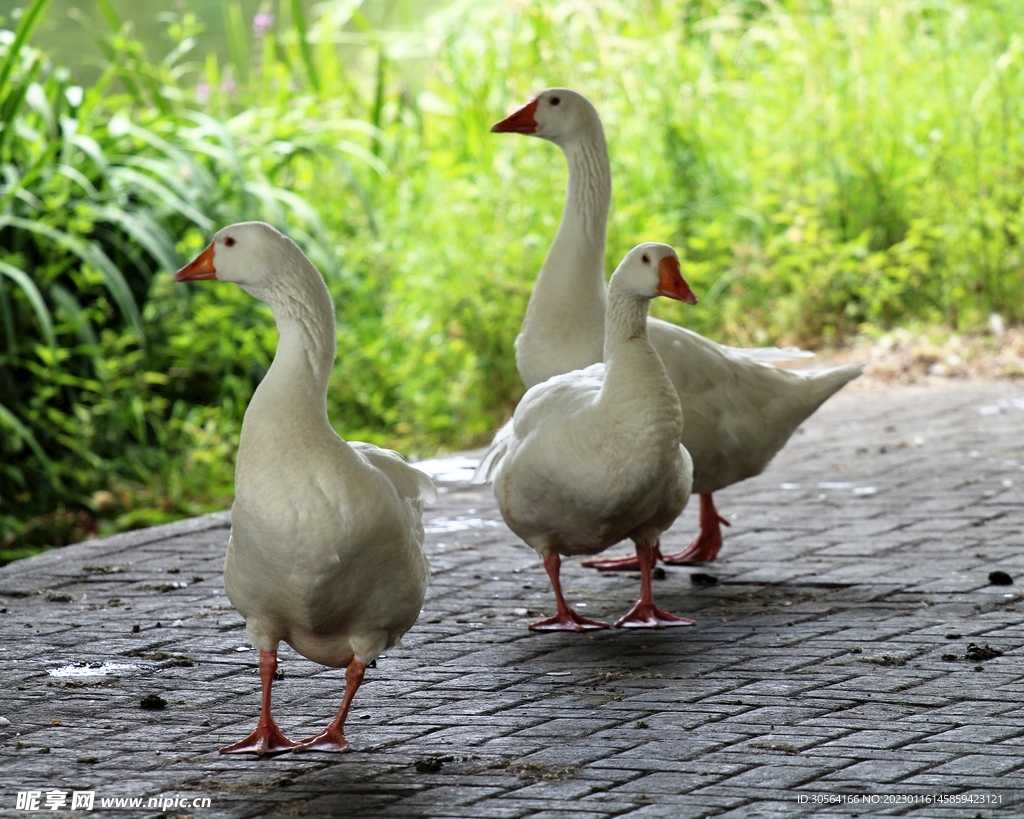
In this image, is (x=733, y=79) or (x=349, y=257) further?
(x=733, y=79)

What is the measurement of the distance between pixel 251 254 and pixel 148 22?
493 inches

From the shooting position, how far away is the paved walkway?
333 cm

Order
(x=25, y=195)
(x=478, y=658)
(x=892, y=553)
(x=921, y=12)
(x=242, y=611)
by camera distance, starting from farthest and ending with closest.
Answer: (x=921, y=12), (x=25, y=195), (x=892, y=553), (x=478, y=658), (x=242, y=611)

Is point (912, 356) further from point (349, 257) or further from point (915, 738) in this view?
point (915, 738)

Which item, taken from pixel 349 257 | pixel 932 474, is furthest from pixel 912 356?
pixel 349 257

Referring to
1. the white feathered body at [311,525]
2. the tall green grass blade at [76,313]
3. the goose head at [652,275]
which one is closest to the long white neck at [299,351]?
the white feathered body at [311,525]

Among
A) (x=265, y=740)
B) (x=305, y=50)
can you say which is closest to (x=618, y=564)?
(x=265, y=740)

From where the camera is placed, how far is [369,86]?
14.0 metres

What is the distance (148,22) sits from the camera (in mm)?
15117

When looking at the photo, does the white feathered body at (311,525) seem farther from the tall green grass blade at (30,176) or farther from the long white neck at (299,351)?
the tall green grass blade at (30,176)

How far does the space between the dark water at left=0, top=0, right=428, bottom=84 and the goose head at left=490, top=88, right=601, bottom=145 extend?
6637 millimetres

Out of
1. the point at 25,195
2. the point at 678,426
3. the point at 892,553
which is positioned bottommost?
the point at 892,553

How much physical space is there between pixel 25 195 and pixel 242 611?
5.20m

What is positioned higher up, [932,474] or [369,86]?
[369,86]
